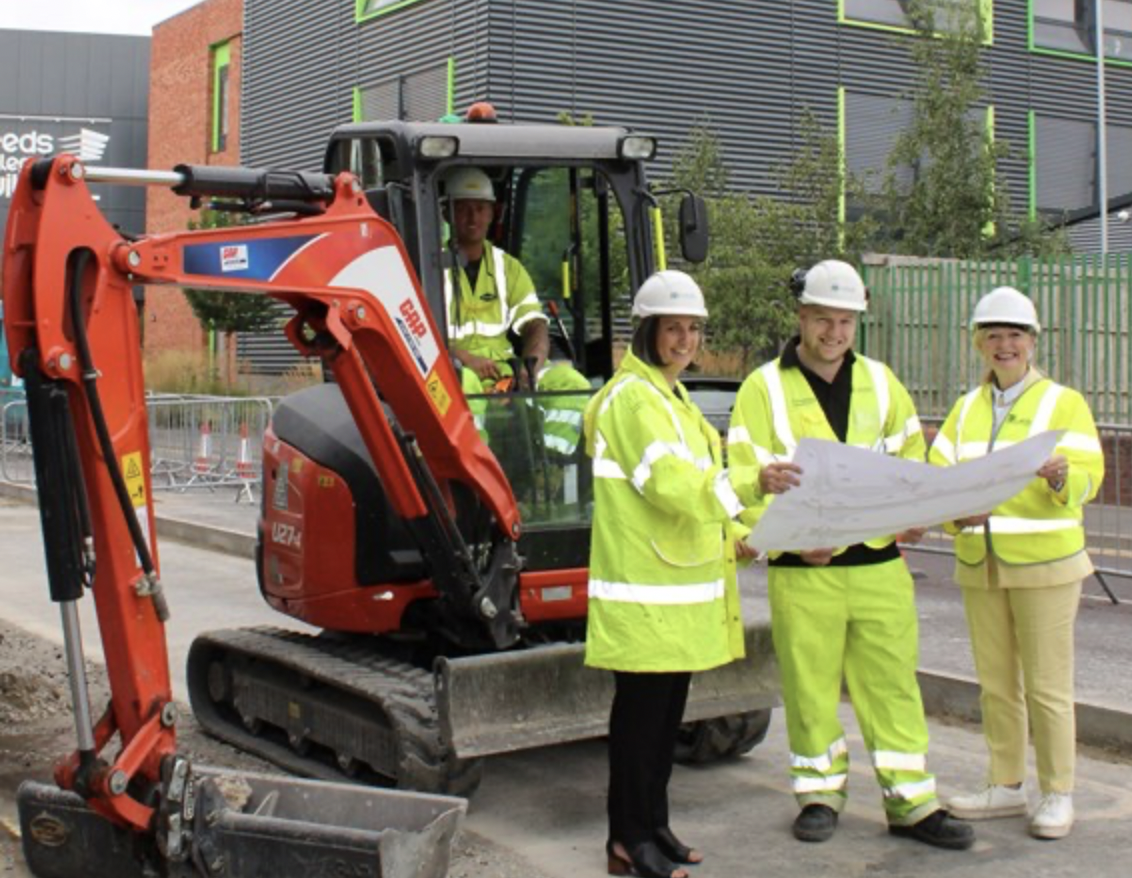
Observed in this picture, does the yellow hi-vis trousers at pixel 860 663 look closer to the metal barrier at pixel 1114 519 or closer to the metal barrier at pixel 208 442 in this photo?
the metal barrier at pixel 1114 519

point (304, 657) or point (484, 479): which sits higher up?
point (484, 479)

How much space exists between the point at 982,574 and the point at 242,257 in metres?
2.91

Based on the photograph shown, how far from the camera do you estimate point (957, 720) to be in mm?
8023

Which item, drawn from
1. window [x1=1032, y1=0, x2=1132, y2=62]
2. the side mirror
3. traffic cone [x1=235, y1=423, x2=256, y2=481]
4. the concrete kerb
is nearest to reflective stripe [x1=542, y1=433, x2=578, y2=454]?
the side mirror

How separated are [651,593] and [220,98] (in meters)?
34.5

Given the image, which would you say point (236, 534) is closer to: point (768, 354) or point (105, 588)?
point (768, 354)

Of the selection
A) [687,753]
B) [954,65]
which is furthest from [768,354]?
[687,753]

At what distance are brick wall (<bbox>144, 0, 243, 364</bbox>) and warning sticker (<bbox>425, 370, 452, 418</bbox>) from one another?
101ft

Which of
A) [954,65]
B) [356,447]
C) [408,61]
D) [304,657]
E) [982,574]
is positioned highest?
[408,61]

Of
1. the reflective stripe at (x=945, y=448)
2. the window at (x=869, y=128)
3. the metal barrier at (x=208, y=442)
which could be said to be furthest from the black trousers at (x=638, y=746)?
the window at (x=869, y=128)

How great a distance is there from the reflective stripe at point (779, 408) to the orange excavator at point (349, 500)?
1.03 meters

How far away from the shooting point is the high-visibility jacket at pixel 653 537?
514 centimetres

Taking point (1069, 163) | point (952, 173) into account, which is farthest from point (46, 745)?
point (1069, 163)

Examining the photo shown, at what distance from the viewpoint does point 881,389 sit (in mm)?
5801
